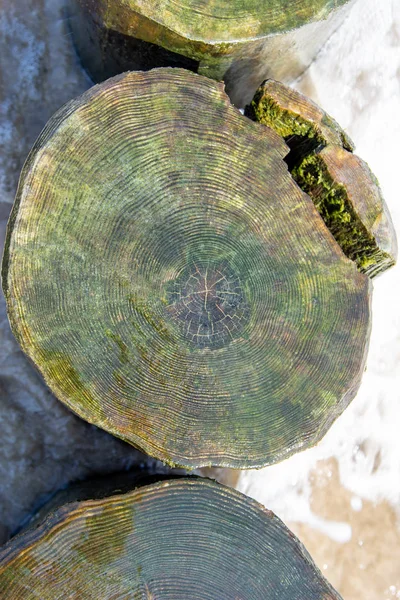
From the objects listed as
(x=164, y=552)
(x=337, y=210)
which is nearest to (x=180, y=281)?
(x=337, y=210)

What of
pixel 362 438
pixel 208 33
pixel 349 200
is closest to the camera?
pixel 208 33

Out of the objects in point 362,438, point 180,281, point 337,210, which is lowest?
point 362,438

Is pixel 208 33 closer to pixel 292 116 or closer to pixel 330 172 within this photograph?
pixel 292 116

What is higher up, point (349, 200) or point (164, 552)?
point (349, 200)

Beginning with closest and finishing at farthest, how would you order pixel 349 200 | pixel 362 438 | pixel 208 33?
pixel 208 33 < pixel 349 200 < pixel 362 438

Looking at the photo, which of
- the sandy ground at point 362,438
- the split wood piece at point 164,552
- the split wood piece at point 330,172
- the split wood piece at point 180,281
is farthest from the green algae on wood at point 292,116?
the split wood piece at point 164,552

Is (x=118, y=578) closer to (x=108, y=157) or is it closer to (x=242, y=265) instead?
(x=242, y=265)

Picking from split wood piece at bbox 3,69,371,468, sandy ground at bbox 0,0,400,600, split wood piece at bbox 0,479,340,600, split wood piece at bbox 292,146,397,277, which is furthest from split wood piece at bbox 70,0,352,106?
split wood piece at bbox 0,479,340,600
